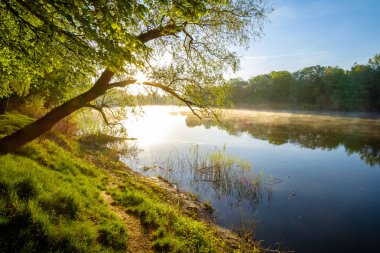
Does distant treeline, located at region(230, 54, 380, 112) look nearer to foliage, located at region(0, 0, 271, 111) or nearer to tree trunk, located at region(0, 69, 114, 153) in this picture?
foliage, located at region(0, 0, 271, 111)

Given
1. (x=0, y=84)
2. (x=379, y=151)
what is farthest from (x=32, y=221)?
(x=379, y=151)

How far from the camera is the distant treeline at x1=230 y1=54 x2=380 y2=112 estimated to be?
74.8 meters

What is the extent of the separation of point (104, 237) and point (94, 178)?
498cm

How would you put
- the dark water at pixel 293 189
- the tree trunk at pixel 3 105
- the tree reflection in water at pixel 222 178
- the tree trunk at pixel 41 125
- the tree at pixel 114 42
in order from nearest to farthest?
the tree at pixel 114 42
the tree trunk at pixel 41 125
the dark water at pixel 293 189
the tree reflection in water at pixel 222 178
the tree trunk at pixel 3 105

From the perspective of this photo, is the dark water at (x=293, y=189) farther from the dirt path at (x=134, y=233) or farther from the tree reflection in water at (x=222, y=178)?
the dirt path at (x=134, y=233)

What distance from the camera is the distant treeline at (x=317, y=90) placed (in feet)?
245

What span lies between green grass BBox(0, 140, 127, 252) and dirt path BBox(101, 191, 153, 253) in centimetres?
27

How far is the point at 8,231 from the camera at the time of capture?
4977mm

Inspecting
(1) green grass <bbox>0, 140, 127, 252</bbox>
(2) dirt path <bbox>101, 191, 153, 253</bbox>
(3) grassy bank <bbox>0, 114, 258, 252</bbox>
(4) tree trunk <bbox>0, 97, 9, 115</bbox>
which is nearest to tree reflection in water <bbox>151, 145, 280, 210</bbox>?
(3) grassy bank <bbox>0, 114, 258, 252</bbox>

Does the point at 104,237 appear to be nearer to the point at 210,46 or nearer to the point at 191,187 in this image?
the point at 210,46

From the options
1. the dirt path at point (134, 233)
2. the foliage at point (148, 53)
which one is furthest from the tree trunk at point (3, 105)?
the dirt path at point (134, 233)

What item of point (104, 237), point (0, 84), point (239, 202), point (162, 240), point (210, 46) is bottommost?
point (239, 202)

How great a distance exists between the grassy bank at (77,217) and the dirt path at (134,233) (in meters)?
0.03

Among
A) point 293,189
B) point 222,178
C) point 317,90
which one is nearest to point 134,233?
A: point 222,178
